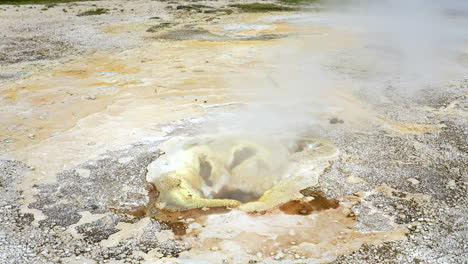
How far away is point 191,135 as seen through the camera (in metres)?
6.70

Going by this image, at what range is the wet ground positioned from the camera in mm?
4285

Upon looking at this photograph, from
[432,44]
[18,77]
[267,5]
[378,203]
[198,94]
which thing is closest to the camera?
[378,203]

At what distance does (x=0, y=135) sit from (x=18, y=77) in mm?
3330

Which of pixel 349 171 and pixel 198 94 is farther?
pixel 198 94

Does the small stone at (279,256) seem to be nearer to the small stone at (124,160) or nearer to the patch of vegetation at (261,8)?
the small stone at (124,160)

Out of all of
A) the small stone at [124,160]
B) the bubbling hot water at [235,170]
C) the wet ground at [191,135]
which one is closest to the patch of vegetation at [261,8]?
the wet ground at [191,135]

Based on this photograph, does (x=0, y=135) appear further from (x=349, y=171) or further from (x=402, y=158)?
(x=402, y=158)

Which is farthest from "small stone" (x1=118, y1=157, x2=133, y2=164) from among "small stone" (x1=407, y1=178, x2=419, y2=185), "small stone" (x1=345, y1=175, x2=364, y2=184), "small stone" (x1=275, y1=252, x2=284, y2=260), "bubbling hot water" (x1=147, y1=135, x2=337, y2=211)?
"small stone" (x1=407, y1=178, x2=419, y2=185)

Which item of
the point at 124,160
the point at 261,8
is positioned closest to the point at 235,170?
the point at 124,160

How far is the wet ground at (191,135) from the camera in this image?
4.29 metres

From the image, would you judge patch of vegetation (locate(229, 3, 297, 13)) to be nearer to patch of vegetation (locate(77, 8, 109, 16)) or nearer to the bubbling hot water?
patch of vegetation (locate(77, 8, 109, 16))

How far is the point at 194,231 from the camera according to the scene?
453cm

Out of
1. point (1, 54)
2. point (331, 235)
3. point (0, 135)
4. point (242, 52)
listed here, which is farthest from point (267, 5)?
point (331, 235)

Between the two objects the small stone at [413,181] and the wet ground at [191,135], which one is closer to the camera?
the wet ground at [191,135]
